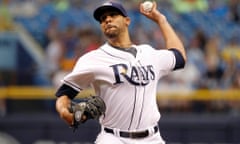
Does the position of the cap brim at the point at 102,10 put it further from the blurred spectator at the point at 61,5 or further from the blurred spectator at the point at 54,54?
the blurred spectator at the point at 61,5

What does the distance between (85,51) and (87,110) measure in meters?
5.76

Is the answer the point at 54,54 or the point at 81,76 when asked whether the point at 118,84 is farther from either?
the point at 54,54

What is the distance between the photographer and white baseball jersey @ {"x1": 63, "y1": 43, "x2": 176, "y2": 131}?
202 inches

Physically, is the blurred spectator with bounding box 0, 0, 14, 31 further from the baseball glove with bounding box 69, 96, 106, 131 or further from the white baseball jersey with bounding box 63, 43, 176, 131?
the baseball glove with bounding box 69, 96, 106, 131

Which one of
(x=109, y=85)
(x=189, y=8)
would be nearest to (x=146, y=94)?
(x=109, y=85)

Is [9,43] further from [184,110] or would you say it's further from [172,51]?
[172,51]

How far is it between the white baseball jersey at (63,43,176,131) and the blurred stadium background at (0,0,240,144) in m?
4.46

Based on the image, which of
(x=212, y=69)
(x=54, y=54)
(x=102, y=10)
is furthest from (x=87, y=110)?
(x=54, y=54)

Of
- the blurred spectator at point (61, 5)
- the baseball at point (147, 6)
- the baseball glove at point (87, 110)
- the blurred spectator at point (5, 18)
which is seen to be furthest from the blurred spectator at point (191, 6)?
the baseball glove at point (87, 110)

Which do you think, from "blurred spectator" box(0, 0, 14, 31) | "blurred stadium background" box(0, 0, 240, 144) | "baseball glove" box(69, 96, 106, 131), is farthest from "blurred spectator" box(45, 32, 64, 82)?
"baseball glove" box(69, 96, 106, 131)

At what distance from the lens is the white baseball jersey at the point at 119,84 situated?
5.12 metres

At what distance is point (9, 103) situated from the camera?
10.1 m

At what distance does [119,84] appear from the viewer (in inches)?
202

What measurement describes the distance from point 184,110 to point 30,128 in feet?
6.75
